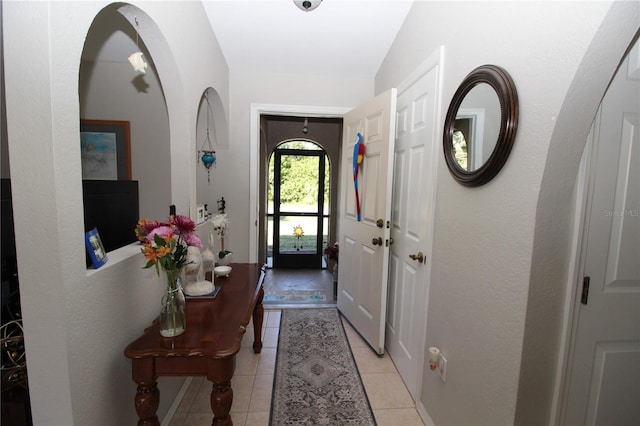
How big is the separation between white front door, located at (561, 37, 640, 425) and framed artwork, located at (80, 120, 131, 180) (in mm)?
3085

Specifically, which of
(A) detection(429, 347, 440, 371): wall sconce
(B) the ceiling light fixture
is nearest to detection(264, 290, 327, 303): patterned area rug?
(A) detection(429, 347, 440, 371): wall sconce

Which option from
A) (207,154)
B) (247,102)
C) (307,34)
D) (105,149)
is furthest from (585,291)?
(105,149)

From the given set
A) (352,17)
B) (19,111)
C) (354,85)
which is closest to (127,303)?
(19,111)

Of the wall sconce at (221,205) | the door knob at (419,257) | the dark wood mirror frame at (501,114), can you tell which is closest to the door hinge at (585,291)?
the dark wood mirror frame at (501,114)

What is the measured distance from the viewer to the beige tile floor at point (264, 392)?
1.66 metres

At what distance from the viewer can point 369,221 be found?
2416 millimetres

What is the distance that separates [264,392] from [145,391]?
3.10ft

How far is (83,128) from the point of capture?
2453mm

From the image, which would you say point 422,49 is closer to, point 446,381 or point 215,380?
point 446,381

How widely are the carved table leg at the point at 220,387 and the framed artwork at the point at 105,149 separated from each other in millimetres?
2105

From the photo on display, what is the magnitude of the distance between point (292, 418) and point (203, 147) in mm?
2315

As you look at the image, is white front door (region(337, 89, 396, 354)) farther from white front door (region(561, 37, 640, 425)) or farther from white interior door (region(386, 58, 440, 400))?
white front door (region(561, 37, 640, 425))

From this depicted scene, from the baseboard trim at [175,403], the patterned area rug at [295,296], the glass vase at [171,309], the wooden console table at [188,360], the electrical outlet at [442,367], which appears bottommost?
the patterned area rug at [295,296]

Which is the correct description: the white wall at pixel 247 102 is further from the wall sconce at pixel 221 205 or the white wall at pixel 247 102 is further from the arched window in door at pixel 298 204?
the arched window in door at pixel 298 204
